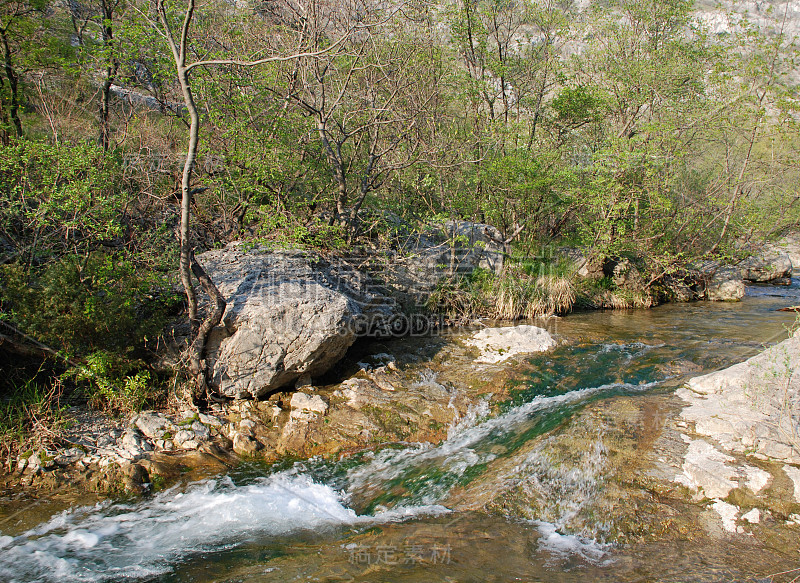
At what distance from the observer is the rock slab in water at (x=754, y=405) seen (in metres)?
4.88

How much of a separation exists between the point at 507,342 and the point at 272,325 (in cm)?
454

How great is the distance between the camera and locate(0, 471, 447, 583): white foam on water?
3.89 metres

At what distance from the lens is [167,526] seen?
4.46 meters

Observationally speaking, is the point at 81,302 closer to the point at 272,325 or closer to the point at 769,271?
the point at 272,325

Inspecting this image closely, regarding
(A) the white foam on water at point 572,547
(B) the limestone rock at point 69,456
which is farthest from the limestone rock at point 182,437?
(A) the white foam on water at point 572,547

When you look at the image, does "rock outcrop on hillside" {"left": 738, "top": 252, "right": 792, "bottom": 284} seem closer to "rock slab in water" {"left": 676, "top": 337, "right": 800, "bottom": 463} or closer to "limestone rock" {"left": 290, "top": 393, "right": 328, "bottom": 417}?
"rock slab in water" {"left": 676, "top": 337, "right": 800, "bottom": 463}

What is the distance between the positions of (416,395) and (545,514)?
2.87 m

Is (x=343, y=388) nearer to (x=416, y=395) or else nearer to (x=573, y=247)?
(x=416, y=395)

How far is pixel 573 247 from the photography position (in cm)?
1450

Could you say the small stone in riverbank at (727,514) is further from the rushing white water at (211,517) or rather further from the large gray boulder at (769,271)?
the large gray boulder at (769,271)

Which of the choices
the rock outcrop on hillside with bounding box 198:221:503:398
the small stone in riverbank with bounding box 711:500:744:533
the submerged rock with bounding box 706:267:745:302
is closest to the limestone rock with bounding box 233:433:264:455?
the rock outcrop on hillside with bounding box 198:221:503:398

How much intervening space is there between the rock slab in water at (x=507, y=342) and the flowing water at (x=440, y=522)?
6.28ft

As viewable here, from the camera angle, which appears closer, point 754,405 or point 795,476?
point 795,476

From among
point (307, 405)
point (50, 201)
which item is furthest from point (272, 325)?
point (50, 201)
